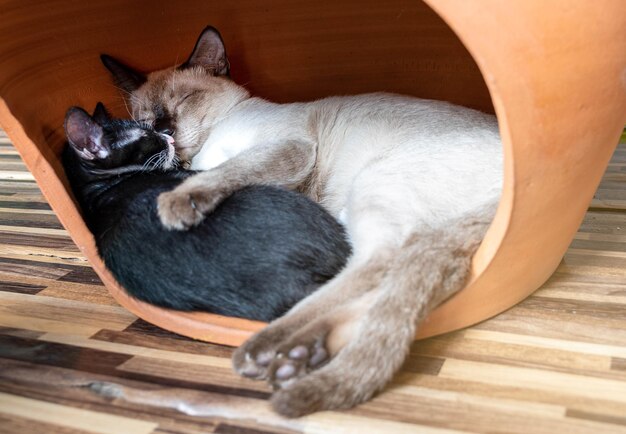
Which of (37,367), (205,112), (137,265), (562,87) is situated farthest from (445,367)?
(205,112)

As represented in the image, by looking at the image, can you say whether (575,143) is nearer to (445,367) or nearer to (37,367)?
(445,367)

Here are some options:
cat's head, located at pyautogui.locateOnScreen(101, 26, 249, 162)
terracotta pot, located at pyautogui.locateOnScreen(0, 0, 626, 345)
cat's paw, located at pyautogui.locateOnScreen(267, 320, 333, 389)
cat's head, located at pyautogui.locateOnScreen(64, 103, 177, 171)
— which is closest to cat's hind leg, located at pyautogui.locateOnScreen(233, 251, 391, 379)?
cat's paw, located at pyautogui.locateOnScreen(267, 320, 333, 389)

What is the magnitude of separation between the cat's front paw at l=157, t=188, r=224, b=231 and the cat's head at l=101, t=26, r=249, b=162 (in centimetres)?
53

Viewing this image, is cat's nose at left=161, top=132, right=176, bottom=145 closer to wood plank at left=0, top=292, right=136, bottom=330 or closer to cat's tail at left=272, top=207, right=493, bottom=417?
wood plank at left=0, top=292, right=136, bottom=330

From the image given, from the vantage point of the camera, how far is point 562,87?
129cm

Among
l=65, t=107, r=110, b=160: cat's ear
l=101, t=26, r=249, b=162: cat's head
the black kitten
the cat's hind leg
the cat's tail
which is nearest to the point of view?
the cat's tail

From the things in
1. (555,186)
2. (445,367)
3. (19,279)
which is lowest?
(445,367)

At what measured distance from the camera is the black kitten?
152cm

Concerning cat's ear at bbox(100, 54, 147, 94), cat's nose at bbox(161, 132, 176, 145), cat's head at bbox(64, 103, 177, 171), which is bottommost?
cat's nose at bbox(161, 132, 176, 145)

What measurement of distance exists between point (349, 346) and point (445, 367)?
248mm

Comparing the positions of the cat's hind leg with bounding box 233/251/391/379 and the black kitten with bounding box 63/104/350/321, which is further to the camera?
the black kitten with bounding box 63/104/350/321

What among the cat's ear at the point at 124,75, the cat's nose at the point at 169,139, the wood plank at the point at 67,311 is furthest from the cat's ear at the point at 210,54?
the wood plank at the point at 67,311

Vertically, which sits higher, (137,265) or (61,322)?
(137,265)

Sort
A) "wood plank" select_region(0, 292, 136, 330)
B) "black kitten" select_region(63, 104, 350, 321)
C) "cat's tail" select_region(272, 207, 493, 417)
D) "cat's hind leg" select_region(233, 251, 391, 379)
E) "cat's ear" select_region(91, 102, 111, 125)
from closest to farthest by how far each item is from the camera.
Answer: "cat's tail" select_region(272, 207, 493, 417), "cat's hind leg" select_region(233, 251, 391, 379), "black kitten" select_region(63, 104, 350, 321), "wood plank" select_region(0, 292, 136, 330), "cat's ear" select_region(91, 102, 111, 125)
